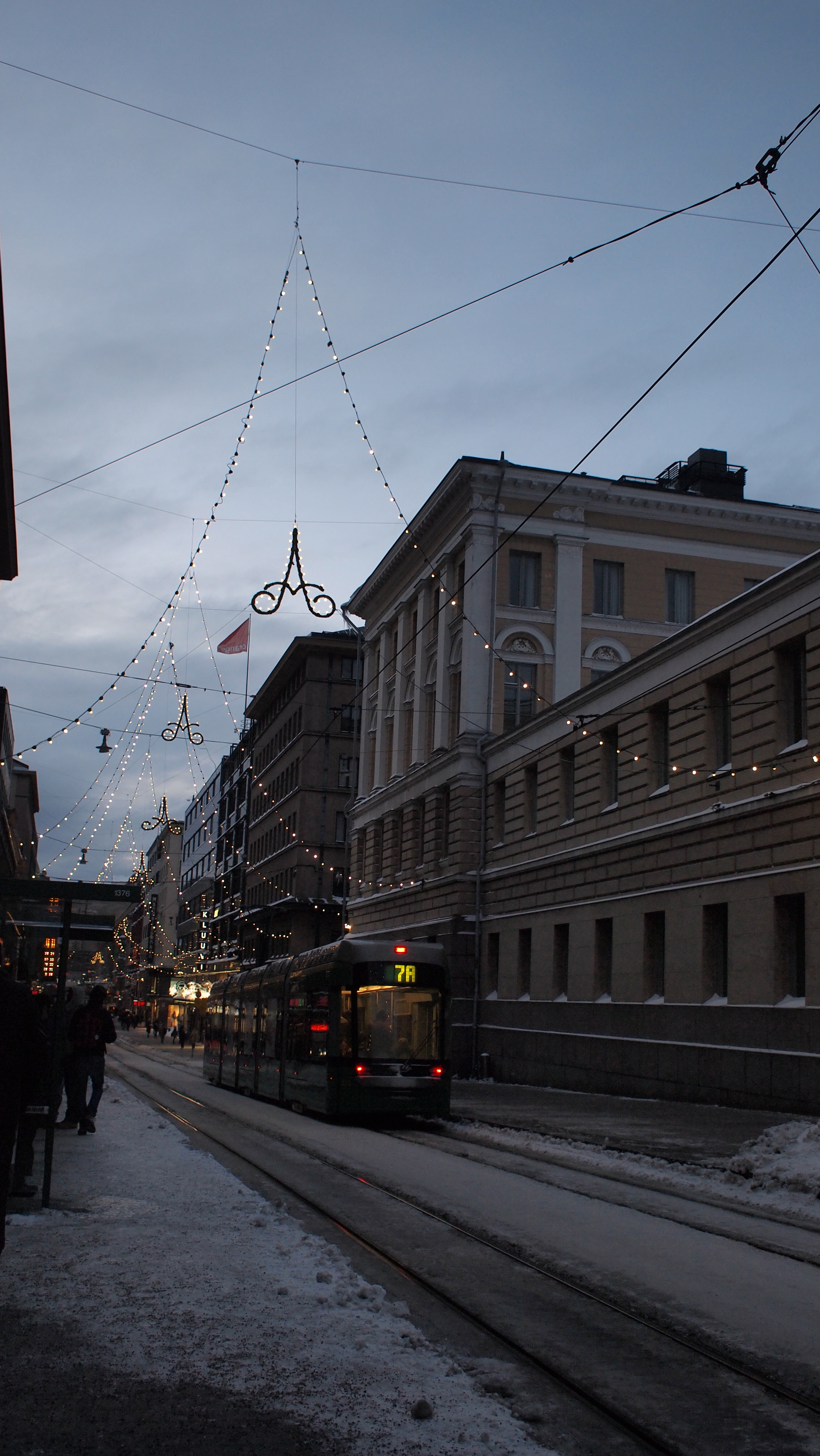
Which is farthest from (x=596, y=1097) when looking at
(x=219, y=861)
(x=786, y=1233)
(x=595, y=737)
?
(x=219, y=861)

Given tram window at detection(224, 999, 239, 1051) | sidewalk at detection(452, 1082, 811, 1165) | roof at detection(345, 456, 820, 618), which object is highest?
roof at detection(345, 456, 820, 618)

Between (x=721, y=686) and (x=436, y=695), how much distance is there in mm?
20916

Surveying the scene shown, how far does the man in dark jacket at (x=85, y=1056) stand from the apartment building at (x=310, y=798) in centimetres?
4672

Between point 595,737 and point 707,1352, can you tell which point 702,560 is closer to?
point 595,737

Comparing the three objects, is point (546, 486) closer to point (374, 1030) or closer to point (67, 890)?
point (374, 1030)

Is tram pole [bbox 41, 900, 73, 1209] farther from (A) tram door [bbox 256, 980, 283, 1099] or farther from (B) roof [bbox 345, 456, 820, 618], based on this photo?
(B) roof [bbox 345, 456, 820, 618]

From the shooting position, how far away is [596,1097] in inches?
1060

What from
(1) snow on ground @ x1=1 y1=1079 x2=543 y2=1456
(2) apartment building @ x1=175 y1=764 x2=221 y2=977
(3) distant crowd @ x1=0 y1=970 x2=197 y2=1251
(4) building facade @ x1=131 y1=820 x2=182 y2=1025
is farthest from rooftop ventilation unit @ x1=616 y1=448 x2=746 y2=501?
(4) building facade @ x1=131 y1=820 x2=182 y2=1025

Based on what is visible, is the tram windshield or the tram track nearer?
the tram track

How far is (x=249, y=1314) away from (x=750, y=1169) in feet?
26.0

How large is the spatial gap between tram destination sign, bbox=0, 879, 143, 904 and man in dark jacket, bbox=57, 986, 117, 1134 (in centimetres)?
489

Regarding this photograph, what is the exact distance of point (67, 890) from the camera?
11.4 meters

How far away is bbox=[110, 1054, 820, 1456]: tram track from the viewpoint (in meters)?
5.58

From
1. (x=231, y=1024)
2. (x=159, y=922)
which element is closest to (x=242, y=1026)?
(x=231, y=1024)
